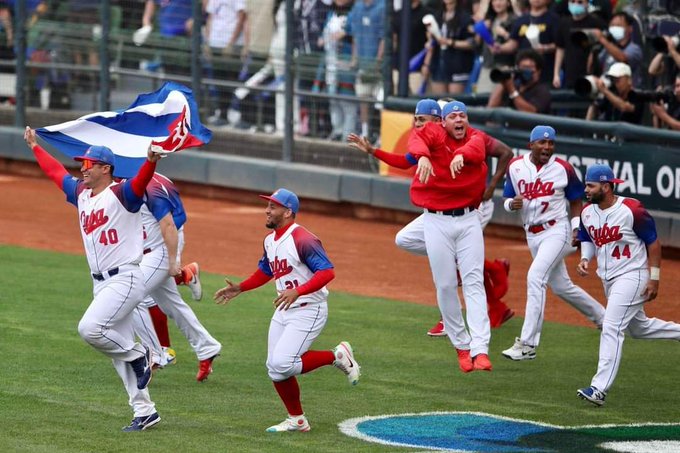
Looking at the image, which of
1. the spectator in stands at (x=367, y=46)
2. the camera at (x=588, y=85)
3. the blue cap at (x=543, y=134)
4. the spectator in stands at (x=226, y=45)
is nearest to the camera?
the blue cap at (x=543, y=134)

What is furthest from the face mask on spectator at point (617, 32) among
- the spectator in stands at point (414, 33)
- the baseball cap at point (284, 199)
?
the baseball cap at point (284, 199)

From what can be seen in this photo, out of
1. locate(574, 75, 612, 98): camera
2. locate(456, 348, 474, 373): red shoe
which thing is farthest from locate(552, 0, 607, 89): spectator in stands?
locate(456, 348, 474, 373): red shoe

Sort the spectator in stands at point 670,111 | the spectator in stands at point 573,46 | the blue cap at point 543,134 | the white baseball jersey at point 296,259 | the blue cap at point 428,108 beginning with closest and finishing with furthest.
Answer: the white baseball jersey at point 296,259 < the blue cap at point 428,108 < the blue cap at point 543,134 < the spectator in stands at point 670,111 < the spectator in stands at point 573,46

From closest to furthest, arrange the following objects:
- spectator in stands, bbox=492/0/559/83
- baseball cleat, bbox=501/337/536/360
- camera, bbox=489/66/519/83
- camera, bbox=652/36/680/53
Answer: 1. baseball cleat, bbox=501/337/536/360
2. camera, bbox=652/36/680/53
3. camera, bbox=489/66/519/83
4. spectator in stands, bbox=492/0/559/83

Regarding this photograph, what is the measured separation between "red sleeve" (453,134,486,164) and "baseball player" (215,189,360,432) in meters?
1.76

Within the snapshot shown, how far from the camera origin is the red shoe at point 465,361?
9734 millimetres

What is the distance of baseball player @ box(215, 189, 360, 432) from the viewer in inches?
318

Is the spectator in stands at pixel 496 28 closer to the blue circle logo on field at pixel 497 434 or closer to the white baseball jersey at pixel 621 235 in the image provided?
the white baseball jersey at pixel 621 235

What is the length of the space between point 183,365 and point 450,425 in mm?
2607

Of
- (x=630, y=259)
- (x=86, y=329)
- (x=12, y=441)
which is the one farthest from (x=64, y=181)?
(x=630, y=259)

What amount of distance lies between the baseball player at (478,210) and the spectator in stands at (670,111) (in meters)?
4.08

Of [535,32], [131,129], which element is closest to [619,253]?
[131,129]

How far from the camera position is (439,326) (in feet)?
38.8

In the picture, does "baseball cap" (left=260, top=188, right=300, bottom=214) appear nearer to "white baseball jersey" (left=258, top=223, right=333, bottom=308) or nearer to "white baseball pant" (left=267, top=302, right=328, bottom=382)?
"white baseball jersey" (left=258, top=223, right=333, bottom=308)
